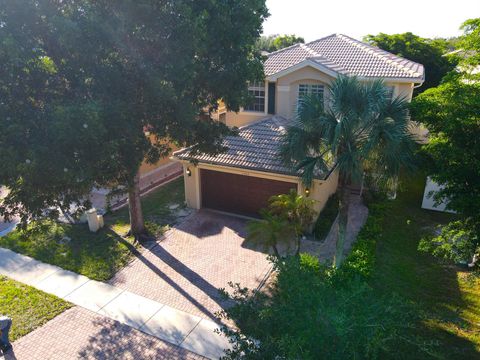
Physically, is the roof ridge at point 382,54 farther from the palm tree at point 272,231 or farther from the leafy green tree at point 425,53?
the palm tree at point 272,231

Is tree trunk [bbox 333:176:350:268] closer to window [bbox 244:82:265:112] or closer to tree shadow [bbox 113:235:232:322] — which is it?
tree shadow [bbox 113:235:232:322]

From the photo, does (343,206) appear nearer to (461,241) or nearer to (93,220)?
(461,241)

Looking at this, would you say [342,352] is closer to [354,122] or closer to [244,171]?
[354,122]

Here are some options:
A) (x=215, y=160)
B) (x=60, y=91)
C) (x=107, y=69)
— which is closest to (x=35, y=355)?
(x=60, y=91)

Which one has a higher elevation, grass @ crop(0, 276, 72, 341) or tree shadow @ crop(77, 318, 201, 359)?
grass @ crop(0, 276, 72, 341)

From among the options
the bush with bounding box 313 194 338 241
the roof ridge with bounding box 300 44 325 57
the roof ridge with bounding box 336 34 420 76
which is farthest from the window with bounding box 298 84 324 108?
the bush with bounding box 313 194 338 241

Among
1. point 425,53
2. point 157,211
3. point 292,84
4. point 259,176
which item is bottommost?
point 157,211

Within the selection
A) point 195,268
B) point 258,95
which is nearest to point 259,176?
point 195,268
